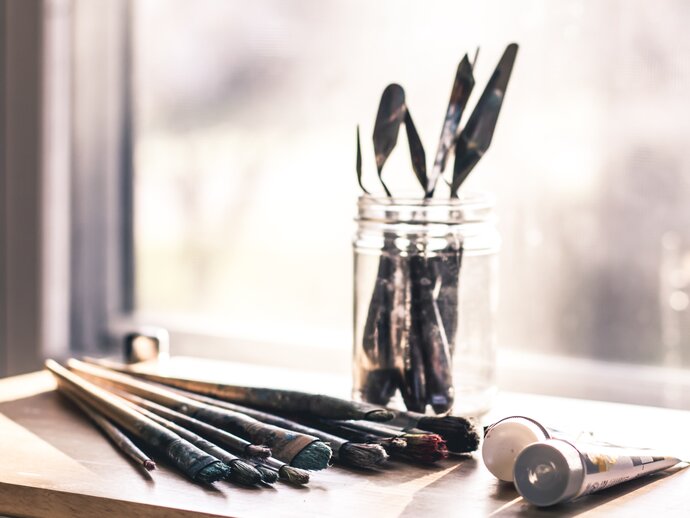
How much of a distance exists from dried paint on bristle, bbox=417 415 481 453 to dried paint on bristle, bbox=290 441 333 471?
89 millimetres

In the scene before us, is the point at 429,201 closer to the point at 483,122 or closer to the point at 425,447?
the point at 483,122

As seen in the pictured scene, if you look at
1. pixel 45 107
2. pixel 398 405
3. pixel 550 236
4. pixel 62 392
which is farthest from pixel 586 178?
pixel 45 107

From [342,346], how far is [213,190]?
1.00 ft

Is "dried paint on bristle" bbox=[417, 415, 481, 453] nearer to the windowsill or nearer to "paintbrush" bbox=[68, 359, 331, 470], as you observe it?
"paintbrush" bbox=[68, 359, 331, 470]

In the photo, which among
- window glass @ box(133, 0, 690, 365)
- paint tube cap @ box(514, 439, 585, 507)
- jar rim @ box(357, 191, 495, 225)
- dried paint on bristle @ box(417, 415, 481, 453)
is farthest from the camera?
window glass @ box(133, 0, 690, 365)

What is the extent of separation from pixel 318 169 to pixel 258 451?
2.26ft

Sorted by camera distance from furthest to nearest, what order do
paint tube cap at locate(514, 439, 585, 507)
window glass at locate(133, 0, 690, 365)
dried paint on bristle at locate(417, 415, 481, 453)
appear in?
window glass at locate(133, 0, 690, 365) < dried paint on bristle at locate(417, 415, 481, 453) < paint tube cap at locate(514, 439, 585, 507)

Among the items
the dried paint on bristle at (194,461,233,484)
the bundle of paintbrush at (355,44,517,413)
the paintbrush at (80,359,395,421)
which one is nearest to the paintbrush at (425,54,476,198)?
the bundle of paintbrush at (355,44,517,413)

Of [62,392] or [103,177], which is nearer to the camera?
[62,392]

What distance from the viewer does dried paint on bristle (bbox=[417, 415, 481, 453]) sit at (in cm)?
69

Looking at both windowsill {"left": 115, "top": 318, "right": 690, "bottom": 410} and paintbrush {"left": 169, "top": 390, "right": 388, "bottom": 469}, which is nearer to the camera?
paintbrush {"left": 169, "top": 390, "right": 388, "bottom": 469}

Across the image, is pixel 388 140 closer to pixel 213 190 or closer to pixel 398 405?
pixel 398 405

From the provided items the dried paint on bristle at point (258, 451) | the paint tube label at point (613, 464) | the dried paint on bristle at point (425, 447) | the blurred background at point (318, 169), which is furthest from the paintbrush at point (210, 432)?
the blurred background at point (318, 169)

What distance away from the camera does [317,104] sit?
1282 mm
